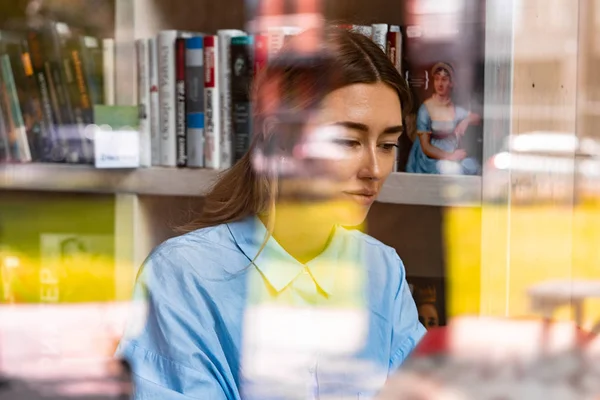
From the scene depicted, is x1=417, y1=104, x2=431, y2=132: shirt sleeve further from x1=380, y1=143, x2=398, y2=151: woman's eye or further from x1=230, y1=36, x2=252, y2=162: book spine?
x1=230, y1=36, x2=252, y2=162: book spine

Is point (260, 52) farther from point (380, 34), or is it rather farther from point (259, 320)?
A: point (259, 320)

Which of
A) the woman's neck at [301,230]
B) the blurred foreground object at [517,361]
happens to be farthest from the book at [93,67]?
the blurred foreground object at [517,361]

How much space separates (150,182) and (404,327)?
39 centimetres

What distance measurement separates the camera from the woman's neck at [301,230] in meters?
0.85

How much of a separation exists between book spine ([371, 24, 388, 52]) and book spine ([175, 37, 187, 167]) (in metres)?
0.26

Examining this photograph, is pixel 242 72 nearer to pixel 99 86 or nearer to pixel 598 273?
pixel 99 86

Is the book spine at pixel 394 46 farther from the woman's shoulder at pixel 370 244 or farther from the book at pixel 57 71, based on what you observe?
the book at pixel 57 71

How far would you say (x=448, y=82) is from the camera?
0.84 metres

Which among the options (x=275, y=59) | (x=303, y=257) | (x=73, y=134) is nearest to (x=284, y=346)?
(x=303, y=257)

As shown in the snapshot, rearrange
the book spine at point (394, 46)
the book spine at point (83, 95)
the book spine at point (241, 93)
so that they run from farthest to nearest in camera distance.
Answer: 1. the book spine at point (83, 95)
2. the book spine at point (241, 93)
3. the book spine at point (394, 46)

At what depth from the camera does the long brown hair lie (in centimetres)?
80

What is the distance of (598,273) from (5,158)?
737 mm

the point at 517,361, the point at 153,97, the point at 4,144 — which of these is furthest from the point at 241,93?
the point at 517,361

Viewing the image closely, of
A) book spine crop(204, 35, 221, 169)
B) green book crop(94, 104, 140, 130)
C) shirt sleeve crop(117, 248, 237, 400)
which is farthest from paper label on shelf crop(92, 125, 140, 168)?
shirt sleeve crop(117, 248, 237, 400)
